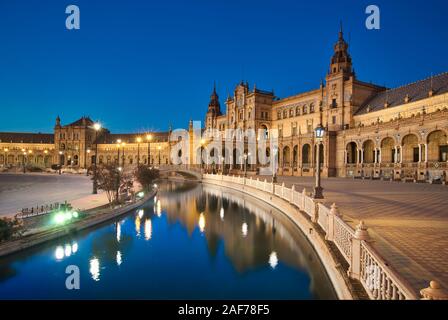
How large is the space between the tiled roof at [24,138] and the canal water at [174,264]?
407 feet

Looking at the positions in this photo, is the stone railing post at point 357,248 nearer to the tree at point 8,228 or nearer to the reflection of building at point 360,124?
the tree at point 8,228

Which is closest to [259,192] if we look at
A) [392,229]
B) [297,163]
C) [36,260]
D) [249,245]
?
[249,245]

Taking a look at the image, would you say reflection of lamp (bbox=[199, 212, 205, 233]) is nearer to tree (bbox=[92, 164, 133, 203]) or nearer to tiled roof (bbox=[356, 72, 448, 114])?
tree (bbox=[92, 164, 133, 203])

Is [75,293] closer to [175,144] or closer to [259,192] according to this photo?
[259,192]

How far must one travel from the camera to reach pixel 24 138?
11738 cm

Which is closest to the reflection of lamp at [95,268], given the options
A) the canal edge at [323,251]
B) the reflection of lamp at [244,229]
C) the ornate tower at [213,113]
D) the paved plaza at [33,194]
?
the reflection of lamp at [244,229]

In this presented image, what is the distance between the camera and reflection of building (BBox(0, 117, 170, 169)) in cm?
10825

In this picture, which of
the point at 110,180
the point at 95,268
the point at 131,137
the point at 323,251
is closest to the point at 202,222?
the point at 110,180

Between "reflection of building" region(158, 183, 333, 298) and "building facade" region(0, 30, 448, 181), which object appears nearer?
"reflection of building" region(158, 183, 333, 298)

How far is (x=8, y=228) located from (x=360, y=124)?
5325cm

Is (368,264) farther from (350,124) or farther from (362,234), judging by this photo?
(350,124)

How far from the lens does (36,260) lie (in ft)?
34.0

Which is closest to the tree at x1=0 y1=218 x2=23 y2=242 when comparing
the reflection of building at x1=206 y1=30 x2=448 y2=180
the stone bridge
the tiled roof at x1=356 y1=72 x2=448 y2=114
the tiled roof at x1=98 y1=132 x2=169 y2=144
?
the reflection of building at x1=206 y1=30 x2=448 y2=180

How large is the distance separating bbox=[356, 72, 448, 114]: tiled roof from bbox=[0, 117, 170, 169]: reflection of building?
70.6 meters
